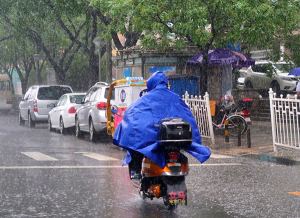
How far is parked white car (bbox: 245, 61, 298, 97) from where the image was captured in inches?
1025

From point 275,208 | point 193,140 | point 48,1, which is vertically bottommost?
point 275,208

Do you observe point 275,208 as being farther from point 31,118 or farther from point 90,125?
point 31,118

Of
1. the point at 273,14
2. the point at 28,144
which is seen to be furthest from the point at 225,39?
the point at 28,144

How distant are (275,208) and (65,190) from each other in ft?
10.1

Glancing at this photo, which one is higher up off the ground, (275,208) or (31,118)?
(31,118)

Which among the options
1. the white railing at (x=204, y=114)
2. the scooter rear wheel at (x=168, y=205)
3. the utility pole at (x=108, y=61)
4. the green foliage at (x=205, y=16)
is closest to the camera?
the scooter rear wheel at (x=168, y=205)

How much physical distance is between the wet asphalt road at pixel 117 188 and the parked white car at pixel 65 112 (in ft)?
19.7

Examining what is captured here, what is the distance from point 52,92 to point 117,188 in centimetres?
1517

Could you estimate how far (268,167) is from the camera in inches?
429

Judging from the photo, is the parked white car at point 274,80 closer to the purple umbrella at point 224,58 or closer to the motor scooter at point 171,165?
the purple umbrella at point 224,58

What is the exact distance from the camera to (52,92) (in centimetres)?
2286

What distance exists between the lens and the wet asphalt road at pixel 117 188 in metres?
6.70

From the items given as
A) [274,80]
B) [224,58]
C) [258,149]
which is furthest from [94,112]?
[274,80]

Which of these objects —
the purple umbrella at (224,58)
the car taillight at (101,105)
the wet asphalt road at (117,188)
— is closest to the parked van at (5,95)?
the purple umbrella at (224,58)
